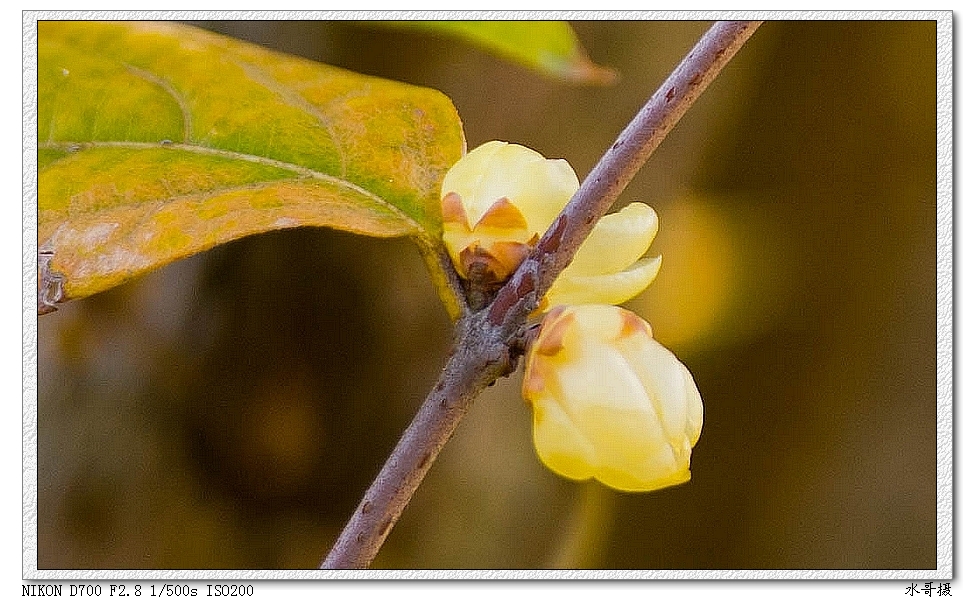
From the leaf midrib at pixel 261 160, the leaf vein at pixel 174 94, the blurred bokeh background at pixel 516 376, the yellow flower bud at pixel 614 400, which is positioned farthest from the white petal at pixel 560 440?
the blurred bokeh background at pixel 516 376

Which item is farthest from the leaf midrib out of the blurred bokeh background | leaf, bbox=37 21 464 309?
the blurred bokeh background

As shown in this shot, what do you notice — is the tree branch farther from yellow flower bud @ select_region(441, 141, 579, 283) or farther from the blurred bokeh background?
the blurred bokeh background

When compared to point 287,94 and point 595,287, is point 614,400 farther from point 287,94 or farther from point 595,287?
point 287,94

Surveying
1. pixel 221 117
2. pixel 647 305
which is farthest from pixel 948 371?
pixel 221 117

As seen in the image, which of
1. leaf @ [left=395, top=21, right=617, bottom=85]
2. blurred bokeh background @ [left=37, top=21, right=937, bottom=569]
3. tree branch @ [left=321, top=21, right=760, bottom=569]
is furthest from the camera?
blurred bokeh background @ [left=37, top=21, right=937, bottom=569]

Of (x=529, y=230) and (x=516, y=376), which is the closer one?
(x=529, y=230)

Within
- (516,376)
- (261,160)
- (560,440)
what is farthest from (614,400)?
(516,376)

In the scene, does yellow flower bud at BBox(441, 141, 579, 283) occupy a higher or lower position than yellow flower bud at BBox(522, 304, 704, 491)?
higher
